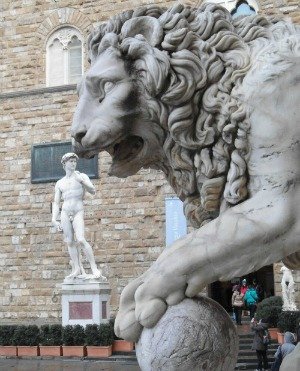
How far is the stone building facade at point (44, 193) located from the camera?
15.4 meters

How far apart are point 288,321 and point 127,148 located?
10.2 metres

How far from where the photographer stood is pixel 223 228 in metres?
1.58

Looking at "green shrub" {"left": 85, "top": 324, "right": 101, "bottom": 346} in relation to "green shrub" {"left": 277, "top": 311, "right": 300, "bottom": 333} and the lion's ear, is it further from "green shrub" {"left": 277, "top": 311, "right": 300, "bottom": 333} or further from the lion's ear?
the lion's ear

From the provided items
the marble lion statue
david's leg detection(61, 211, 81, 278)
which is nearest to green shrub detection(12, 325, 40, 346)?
david's leg detection(61, 211, 81, 278)

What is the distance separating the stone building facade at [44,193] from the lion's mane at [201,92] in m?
13.1

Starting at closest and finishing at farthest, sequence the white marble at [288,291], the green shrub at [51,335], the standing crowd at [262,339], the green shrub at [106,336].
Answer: the standing crowd at [262,339] → the green shrub at [106,336] → the green shrub at [51,335] → the white marble at [288,291]

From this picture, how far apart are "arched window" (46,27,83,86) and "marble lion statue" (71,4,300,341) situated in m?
15.5

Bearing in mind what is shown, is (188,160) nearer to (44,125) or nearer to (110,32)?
(110,32)

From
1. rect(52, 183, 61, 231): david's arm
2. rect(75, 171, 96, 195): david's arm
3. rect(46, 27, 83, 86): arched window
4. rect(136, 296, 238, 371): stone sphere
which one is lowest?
rect(136, 296, 238, 371): stone sphere

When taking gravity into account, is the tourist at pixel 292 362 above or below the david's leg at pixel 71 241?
below

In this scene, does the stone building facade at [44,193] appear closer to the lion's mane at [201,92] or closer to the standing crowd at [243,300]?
the standing crowd at [243,300]

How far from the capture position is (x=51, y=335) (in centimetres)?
1222

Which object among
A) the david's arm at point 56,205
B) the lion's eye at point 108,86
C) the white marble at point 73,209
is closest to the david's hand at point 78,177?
the white marble at point 73,209

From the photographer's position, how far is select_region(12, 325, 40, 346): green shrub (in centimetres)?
1236
